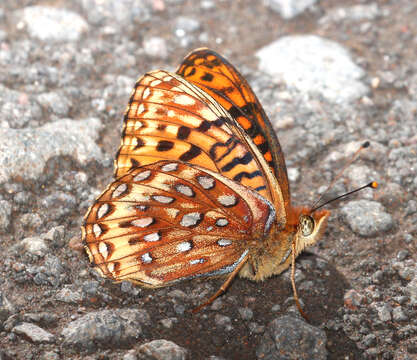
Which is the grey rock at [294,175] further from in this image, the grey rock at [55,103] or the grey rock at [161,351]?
the grey rock at [55,103]

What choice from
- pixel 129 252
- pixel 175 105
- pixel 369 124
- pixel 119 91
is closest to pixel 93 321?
pixel 129 252

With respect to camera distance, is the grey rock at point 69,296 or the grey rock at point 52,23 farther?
the grey rock at point 52,23

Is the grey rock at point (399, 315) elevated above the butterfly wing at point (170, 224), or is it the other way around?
the butterfly wing at point (170, 224)

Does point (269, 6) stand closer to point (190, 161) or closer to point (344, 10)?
point (344, 10)

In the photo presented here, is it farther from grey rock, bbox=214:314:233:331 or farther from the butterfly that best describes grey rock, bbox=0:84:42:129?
grey rock, bbox=214:314:233:331

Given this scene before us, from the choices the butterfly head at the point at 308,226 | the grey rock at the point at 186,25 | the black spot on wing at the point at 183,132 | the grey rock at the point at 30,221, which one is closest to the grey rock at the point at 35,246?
the grey rock at the point at 30,221

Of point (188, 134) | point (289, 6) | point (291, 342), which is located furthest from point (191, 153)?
point (289, 6)
